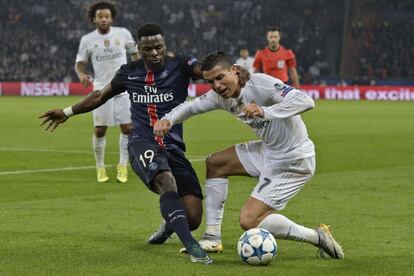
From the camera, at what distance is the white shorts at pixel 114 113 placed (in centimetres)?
1402

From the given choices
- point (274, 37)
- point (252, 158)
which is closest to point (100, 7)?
point (252, 158)

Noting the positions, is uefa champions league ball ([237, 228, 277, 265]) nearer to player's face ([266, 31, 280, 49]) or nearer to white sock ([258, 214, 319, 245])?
white sock ([258, 214, 319, 245])

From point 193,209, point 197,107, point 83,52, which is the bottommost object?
point 193,209

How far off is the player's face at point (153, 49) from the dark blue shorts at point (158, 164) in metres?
0.68

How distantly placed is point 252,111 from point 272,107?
12.6 inches

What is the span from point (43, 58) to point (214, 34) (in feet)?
32.5

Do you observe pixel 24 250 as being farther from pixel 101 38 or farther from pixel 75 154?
pixel 75 154

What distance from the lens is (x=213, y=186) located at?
324 inches

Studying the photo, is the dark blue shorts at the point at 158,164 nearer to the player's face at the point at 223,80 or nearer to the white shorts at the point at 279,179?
the white shorts at the point at 279,179

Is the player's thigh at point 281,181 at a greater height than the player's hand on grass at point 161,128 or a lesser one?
lesser

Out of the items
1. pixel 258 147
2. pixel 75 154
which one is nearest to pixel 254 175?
pixel 258 147

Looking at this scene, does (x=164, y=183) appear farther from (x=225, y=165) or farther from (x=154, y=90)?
(x=154, y=90)

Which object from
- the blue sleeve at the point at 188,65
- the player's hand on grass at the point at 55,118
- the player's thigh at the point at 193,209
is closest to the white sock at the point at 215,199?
the player's thigh at the point at 193,209

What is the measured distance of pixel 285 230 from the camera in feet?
24.8
